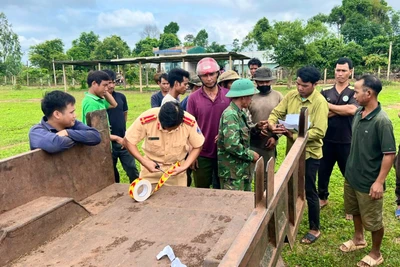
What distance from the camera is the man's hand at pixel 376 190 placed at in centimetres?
293

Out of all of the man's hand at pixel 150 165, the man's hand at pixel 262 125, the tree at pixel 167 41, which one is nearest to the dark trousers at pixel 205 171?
the man's hand at pixel 262 125

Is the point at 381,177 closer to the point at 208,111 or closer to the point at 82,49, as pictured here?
the point at 208,111

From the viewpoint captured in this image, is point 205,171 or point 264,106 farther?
point 264,106

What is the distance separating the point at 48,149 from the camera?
231 cm

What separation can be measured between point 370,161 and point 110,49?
43.4 meters

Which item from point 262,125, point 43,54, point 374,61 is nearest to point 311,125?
point 262,125

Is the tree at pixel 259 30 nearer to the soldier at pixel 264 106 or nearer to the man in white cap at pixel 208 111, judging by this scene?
the soldier at pixel 264 106

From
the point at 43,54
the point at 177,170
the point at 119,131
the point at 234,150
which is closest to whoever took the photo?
the point at 177,170

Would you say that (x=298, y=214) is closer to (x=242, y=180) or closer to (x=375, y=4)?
(x=242, y=180)

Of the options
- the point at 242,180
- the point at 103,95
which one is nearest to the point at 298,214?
the point at 242,180

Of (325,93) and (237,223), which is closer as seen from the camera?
(237,223)

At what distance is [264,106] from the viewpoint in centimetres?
417

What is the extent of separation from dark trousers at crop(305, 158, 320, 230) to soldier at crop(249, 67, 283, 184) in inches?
26.4

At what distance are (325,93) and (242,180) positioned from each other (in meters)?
1.64
